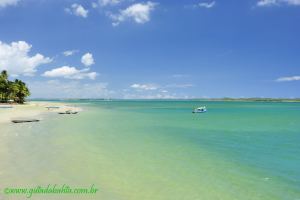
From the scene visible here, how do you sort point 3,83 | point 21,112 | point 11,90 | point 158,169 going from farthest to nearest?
1. point 11,90
2. point 3,83
3. point 21,112
4. point 158,169

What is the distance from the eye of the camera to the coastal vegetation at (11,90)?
84188mm

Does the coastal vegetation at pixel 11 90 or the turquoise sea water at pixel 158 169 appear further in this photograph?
the coastal vegetation at pixel 11 90

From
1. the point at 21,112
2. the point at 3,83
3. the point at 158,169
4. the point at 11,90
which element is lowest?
the point at 158,169

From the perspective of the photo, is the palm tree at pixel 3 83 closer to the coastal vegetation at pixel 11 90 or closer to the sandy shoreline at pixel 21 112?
the coastal vegetation at pixel 11 90

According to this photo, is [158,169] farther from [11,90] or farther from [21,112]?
[11,90]

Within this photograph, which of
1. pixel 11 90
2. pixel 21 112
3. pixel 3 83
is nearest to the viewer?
pixel 21 112

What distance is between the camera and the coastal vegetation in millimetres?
84188

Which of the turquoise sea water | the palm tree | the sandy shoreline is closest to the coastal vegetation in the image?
the palm tree

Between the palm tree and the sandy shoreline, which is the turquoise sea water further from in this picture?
the palm tree

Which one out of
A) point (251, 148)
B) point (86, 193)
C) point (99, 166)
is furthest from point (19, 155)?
point (251, 148)

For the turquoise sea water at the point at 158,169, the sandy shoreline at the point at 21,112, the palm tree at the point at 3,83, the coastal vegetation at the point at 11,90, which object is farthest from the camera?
the coastal vegetation at the point at 11,90

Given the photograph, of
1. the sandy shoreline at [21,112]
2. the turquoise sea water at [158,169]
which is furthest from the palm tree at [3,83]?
the turquoise sea water at [158,169]

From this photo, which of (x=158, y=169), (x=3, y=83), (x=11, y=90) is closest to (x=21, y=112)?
(x=3, y=83)

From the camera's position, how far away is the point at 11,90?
8638cm
